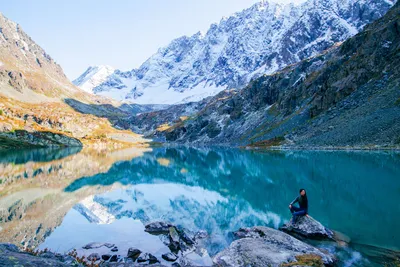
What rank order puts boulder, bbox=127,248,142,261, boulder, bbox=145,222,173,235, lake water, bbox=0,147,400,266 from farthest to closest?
boulder, bbox=145,222,173,235 < lake water, bbox=0,147,400,266 < boulder, bbox=127,248,142,261

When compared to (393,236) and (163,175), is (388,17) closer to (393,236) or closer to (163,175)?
(163,175)

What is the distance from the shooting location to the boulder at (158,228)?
23.7 metres

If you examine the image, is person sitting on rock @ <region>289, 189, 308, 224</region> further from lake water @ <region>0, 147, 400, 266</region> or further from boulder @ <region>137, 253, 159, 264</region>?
boulder @ <region>137, 253, 159, 264</region>

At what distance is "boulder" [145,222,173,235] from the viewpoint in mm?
23680

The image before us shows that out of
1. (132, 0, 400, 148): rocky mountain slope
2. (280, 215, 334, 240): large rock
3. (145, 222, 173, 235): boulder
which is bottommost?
(145, 222, 173, 235): boulder

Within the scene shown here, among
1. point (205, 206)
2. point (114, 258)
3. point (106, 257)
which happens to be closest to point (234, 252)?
point (114, 258)

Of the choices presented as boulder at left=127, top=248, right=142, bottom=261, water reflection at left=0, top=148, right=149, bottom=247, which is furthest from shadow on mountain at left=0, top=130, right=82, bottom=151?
boulder at left=127, top=248, right=142, bottom=261

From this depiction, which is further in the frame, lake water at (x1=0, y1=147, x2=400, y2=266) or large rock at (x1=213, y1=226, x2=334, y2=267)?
lake water at (x1=0, y1=147, x2=400, y2=266)

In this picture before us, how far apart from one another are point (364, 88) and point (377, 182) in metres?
73.2

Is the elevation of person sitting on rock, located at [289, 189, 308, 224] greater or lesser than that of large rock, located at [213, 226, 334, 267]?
greater

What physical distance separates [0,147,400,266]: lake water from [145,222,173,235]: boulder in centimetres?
78

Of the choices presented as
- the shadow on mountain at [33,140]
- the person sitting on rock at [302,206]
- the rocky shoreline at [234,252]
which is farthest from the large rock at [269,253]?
the shadow on mountain at [33,140]

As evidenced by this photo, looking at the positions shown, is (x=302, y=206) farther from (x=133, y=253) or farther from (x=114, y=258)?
(x=114, y=258)

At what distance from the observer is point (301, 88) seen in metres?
140
